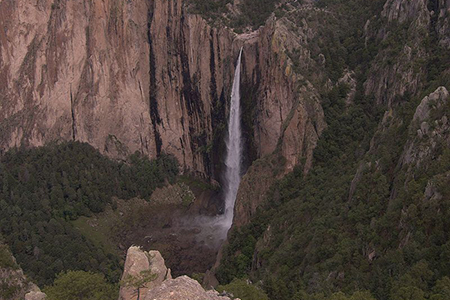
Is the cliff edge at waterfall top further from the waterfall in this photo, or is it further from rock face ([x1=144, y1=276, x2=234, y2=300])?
rock face ([x1=144, y1=276, x2=234, y2=300])

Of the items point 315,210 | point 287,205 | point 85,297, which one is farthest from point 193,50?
point 85,297

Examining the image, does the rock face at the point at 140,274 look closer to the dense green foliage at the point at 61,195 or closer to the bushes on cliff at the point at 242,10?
the dense green foliage at the point at 61,195

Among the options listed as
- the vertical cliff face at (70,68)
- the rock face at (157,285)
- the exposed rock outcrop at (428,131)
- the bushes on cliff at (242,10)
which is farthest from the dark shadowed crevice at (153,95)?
the rock face at (157,285)

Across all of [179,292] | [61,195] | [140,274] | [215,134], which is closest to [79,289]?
[140,274]

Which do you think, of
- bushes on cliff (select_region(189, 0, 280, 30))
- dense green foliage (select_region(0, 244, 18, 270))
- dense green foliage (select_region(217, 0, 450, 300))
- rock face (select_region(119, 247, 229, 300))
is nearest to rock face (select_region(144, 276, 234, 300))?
rock face (select_region(119, 247, 229, 300))

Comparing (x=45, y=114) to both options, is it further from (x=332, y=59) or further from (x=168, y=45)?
(x=332, y=59)

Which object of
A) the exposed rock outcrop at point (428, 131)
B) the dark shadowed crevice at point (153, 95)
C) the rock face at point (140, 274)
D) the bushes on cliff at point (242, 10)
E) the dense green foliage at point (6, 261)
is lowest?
the dense green foliage at point (6, 261)

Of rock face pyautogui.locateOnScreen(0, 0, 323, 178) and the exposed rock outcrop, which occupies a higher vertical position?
rock face pyautogui.locateOnScreen(0, 0, 323, 178)
